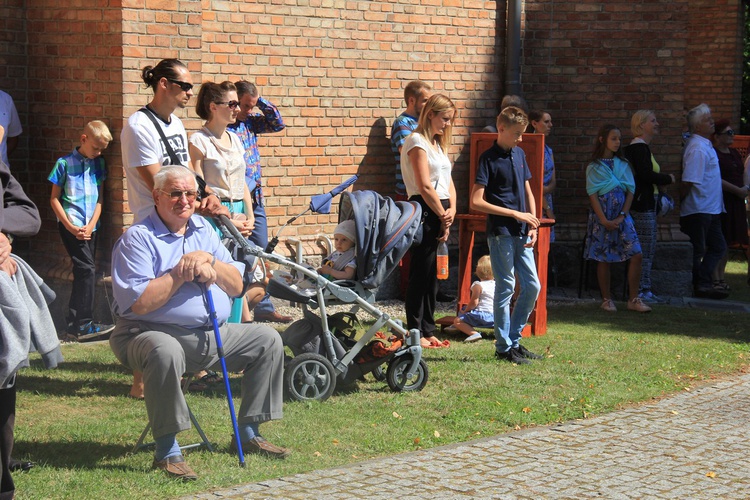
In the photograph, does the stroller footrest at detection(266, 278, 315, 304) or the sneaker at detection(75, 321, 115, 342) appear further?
the sneaker at detection(75, 321, 115, 342)

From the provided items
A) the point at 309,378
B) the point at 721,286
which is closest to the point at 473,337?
the point at 309,378

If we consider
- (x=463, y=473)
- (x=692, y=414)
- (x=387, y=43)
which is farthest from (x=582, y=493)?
(x=387, y=43)

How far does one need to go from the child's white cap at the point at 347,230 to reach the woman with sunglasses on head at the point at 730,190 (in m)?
6.98

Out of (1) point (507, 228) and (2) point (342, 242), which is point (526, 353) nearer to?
(1) point (507, 228)

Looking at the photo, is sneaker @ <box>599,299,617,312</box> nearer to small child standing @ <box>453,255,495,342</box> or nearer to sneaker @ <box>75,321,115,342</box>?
small child standing @ <box>453,255,495,342</box>

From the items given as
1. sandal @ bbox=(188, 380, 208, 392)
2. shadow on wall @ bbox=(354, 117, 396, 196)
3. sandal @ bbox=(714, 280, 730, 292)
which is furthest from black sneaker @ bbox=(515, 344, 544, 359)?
sandal @ bbox=(714, 280, 730, 292)

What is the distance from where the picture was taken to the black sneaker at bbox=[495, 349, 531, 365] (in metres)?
8.37

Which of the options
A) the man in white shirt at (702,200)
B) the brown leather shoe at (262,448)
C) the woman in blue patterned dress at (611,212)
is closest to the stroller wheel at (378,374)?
the brown leather shoe at (262,448)

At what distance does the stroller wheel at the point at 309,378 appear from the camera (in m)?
6.89

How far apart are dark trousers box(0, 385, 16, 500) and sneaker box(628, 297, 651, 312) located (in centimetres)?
760

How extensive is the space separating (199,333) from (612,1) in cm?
850

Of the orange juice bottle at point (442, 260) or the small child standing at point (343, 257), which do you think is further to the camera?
the orange juice bottle at point (442, 260)

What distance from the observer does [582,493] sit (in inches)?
216

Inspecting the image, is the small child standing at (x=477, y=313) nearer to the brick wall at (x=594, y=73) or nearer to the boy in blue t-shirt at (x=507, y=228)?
the boy in blue t-shirt at (x=507, y=228)
